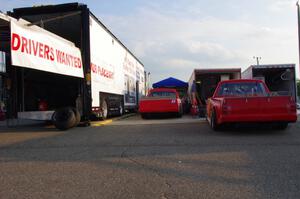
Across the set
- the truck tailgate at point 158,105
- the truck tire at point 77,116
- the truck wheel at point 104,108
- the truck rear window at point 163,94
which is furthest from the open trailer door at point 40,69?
the truck rear window at point 163,94

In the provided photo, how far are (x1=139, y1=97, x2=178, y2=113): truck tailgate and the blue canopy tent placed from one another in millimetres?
12086

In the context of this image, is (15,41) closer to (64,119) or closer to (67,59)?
(67,59)

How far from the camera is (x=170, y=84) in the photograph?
3062 centimetres

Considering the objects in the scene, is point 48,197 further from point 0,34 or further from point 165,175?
point 0,34

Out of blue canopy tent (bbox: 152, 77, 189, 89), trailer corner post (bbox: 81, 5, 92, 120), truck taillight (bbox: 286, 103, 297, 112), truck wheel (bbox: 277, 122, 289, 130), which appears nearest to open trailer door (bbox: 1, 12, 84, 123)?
trailer corner post (bbox: 81, 5, 92, 120)

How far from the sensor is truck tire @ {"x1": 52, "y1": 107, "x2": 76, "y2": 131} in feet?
40.6

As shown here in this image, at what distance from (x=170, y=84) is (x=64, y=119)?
18.7 metres

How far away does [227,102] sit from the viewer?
1016 centimetres

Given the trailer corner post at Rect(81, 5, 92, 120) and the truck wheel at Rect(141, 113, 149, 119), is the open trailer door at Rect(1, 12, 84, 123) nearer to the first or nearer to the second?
the trailer corner post at Rect(81, 5, 92, 120)

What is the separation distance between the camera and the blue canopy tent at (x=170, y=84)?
30281mm

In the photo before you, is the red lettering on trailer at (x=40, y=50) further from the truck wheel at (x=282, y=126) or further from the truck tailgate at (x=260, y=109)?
the truck wheel at (x=282, y=126)

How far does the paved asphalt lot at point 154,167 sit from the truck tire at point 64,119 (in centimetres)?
255

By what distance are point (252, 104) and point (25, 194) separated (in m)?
6.81

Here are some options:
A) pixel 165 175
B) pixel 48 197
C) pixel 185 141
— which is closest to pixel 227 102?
pixel 185 141
